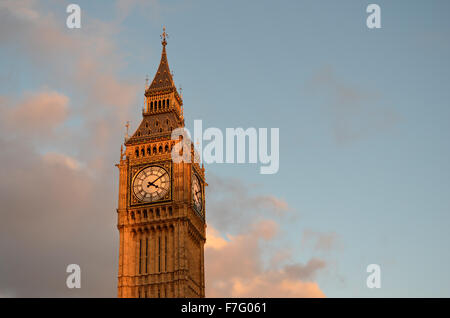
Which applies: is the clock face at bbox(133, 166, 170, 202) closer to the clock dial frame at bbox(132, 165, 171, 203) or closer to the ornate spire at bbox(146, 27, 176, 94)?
the clock dial frame at bbox(132, 165, 171, 203)

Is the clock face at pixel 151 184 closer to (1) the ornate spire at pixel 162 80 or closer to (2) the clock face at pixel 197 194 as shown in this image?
(2) the clock face at pixel 197 194

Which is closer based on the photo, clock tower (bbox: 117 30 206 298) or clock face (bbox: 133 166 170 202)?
clock tower (bbox: 117 30 206 298)

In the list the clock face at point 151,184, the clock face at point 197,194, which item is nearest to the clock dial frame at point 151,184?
the clock face at point 151,184

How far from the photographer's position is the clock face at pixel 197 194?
338 feet

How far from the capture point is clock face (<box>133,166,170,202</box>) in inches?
3935

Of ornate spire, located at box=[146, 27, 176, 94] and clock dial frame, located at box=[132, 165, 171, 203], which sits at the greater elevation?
ornate spire, located at box=[146, 27, 176, 94]

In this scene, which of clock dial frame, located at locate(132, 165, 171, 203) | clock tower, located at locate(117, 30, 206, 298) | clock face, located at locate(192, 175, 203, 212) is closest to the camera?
clock tower, located at locate(117, 30, 206, 298)

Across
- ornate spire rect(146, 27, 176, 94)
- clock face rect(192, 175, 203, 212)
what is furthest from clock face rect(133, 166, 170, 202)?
ornate spire rect(146, 27, 176, 94)
